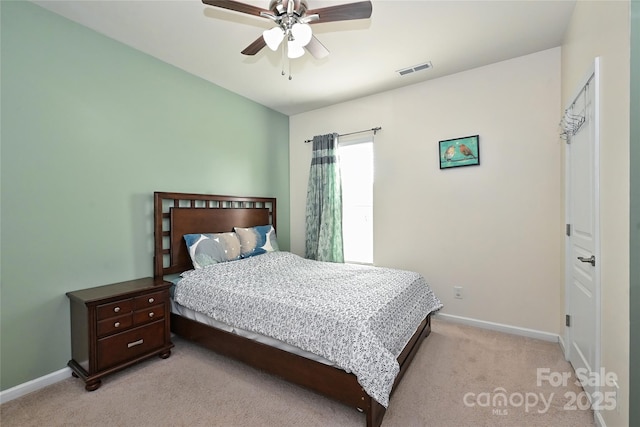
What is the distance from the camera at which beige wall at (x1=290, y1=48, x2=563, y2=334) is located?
2.68m

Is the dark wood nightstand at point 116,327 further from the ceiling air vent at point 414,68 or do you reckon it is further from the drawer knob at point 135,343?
the ceiling air vent at point 414,68

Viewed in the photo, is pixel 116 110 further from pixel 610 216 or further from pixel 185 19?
pixel 610 216

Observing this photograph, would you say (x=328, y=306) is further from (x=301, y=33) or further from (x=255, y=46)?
(x=255, y=46)

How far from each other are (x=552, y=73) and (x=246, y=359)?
151 inches

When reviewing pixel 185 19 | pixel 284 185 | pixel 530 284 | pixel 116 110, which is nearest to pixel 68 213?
pixel 116 110

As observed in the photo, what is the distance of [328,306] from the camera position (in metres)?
1.87

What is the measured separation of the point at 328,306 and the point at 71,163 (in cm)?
237

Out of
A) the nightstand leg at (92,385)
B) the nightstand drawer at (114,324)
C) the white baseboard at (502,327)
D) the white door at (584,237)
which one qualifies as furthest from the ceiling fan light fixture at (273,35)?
the white baseboard at (502,327)

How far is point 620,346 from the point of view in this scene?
1355 millimetres

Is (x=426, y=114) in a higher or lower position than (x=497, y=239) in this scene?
higher

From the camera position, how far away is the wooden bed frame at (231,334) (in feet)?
5.49

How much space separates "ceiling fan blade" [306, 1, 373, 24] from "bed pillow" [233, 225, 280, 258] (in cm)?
244

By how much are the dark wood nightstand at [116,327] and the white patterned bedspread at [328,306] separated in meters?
0.26

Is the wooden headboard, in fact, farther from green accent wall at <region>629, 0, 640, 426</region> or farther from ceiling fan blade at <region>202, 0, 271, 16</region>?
green accent wall at <region>629, 0, 640, 426</region>
